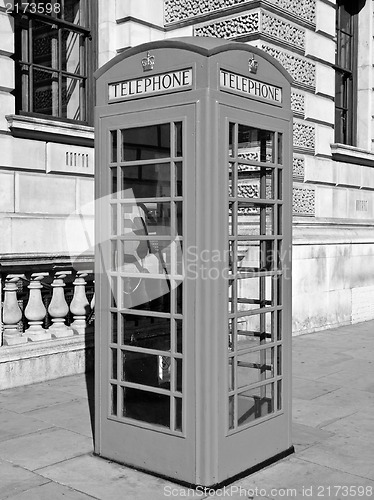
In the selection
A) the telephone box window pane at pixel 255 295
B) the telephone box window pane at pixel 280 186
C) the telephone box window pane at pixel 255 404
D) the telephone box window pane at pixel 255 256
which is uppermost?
the telephone box window pane at pixel 280 186

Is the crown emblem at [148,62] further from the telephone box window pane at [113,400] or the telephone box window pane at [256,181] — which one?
the telephone box window pane at [113,400]

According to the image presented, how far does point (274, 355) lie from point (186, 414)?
0.75 metres

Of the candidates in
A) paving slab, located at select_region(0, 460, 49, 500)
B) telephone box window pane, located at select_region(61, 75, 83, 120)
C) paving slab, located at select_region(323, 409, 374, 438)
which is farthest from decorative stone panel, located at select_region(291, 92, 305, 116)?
paving slab, located at select_region(0, 460, 49, 500)

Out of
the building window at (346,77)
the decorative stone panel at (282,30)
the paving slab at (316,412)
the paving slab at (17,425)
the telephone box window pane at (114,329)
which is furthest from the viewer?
the building window at (346,77)

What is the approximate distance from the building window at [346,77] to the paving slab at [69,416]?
7748 millimetres

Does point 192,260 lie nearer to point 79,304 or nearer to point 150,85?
point 150,85

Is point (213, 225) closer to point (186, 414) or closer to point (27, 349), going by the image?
point (186, 414)

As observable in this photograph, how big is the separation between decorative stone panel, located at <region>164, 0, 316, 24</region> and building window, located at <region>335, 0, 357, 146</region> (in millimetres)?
2275

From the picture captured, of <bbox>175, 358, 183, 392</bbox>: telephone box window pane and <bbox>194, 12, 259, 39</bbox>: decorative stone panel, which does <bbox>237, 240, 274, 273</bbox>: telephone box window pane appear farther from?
<bbox>194, 12, 259, 39</bbox>: decorative stone panel

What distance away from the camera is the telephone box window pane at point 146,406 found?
155 inches

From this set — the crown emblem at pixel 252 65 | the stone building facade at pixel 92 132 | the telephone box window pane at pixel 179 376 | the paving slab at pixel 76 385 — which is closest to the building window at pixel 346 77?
the stone building facade at pixel 92 132

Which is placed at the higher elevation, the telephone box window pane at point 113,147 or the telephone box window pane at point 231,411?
the telephone box window pane at point 113,147

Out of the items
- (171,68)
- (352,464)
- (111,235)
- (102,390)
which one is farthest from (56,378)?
(171,68)

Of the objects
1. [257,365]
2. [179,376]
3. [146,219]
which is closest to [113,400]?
[179,376]
